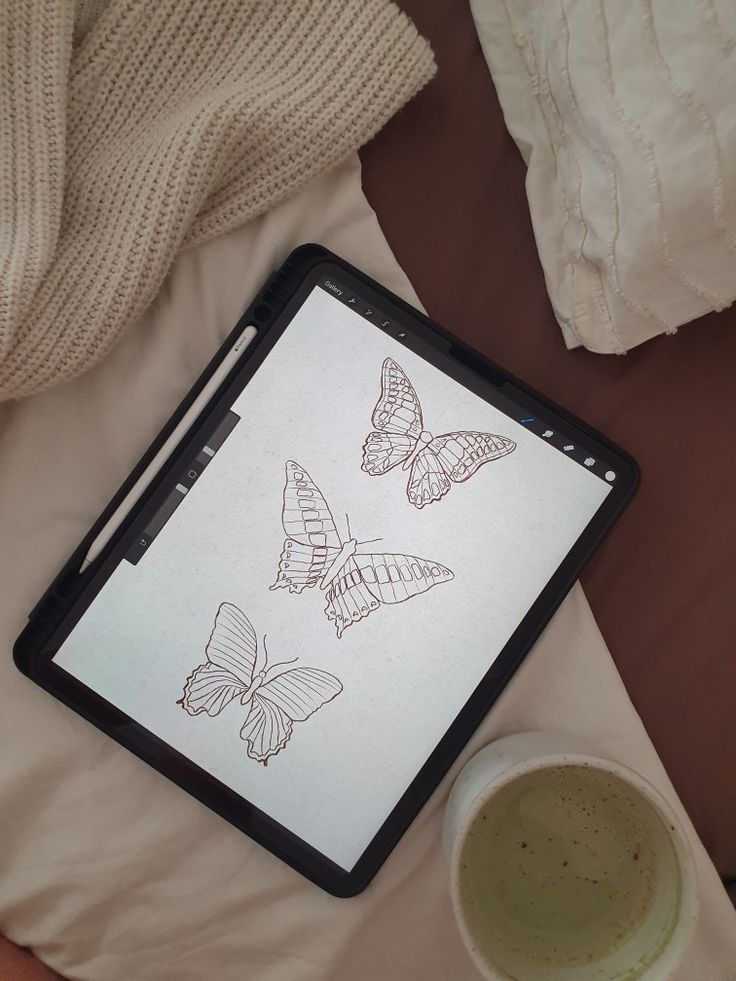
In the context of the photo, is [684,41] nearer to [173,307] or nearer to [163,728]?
[173,307]

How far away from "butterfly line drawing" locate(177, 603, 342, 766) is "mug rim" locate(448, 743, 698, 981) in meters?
0.10

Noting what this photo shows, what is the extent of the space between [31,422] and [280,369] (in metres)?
0.15

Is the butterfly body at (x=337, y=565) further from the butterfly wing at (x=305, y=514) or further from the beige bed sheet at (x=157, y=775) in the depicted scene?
the beige bed sheet at (x=157, y=775)

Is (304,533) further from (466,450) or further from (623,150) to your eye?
(623,150)

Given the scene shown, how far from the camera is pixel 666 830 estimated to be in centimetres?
35

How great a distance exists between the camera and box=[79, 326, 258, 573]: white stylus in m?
0.41

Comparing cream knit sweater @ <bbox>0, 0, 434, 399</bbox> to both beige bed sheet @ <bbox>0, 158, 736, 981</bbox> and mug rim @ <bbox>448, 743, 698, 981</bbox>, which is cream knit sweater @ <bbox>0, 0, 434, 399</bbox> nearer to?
beige bed sheet @ <bbox>0, 158, 736, 981</bbox>

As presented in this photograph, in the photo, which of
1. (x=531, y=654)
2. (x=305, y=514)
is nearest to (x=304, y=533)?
(x=305, y=514)

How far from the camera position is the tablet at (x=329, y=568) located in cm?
41

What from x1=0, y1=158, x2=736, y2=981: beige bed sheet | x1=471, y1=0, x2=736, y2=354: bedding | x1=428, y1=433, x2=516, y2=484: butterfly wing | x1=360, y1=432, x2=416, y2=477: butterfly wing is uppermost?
x1=471, y1=0, x2=736, y2=354: bedding

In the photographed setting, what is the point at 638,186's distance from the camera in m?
0.36

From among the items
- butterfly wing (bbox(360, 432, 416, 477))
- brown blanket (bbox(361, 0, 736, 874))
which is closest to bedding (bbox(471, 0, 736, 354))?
brown blanket (bbox(361, 0, 736, 874))

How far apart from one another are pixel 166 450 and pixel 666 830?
0.31 meters

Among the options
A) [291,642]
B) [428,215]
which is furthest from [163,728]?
[428,215]
